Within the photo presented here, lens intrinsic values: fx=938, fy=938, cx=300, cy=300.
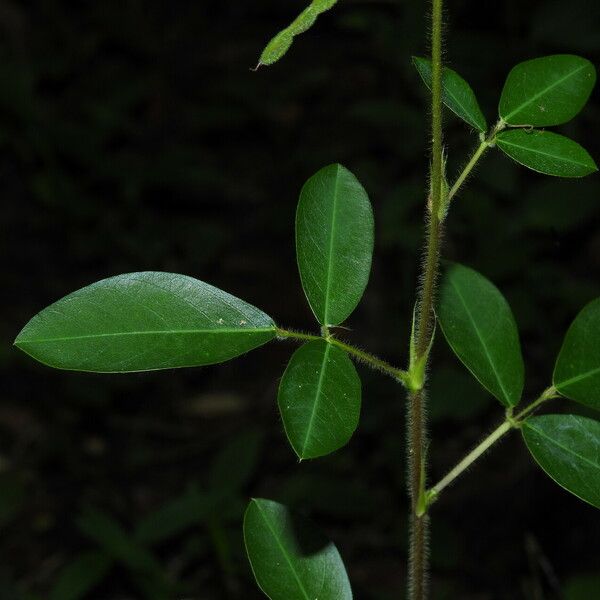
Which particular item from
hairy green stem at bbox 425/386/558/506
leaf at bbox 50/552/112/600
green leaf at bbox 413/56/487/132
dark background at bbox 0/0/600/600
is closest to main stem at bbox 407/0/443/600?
hairy green stem at bbox 425/386/558/506

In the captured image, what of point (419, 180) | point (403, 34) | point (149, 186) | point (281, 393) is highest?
point (281, 393)

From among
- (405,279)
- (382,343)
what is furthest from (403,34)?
(382,343)

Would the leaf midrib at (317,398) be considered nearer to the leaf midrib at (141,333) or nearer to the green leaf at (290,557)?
the leaf midrib at (141,333)

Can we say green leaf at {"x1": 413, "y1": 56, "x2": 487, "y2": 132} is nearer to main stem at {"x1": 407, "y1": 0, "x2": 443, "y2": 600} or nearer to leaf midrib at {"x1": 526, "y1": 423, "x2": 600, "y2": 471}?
main stem at {"x1": 407, "y1": 0, "x2": 443, "y2": 600}

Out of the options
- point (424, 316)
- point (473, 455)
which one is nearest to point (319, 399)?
point (424, 316)

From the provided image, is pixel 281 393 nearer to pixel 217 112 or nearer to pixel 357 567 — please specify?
pixel 357 567

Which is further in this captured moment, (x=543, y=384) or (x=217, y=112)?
(x=217, y=112)

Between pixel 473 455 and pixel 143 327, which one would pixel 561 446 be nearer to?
pixel 473 455
